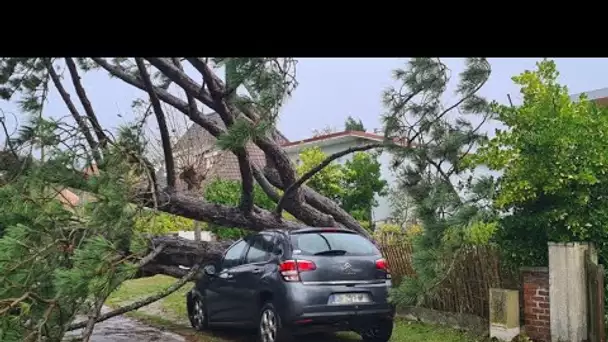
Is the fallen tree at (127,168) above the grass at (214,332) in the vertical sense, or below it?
above

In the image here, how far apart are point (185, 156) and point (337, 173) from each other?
4488mm

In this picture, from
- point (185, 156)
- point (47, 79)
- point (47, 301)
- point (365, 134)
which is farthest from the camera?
point (365, 134)

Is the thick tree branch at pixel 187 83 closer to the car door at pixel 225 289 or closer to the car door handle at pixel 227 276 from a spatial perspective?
the car door at pixel 225 289

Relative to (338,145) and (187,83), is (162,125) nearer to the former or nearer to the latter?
(187,83)

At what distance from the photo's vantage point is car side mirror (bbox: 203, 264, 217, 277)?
33.5 feet

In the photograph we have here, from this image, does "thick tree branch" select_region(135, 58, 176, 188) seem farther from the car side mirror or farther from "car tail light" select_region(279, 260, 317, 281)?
"car tail light" select_region(279, 260, 317, 281)

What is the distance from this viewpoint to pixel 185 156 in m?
18.2

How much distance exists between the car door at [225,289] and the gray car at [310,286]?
0.09 ft

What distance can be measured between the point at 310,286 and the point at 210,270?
91.2 inches

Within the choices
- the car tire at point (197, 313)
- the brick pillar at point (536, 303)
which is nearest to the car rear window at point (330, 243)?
the brick pillar at point (536, 303)

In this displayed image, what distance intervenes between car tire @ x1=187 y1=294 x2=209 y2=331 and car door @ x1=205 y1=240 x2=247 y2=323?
0.26m

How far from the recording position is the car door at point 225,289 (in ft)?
31.2
